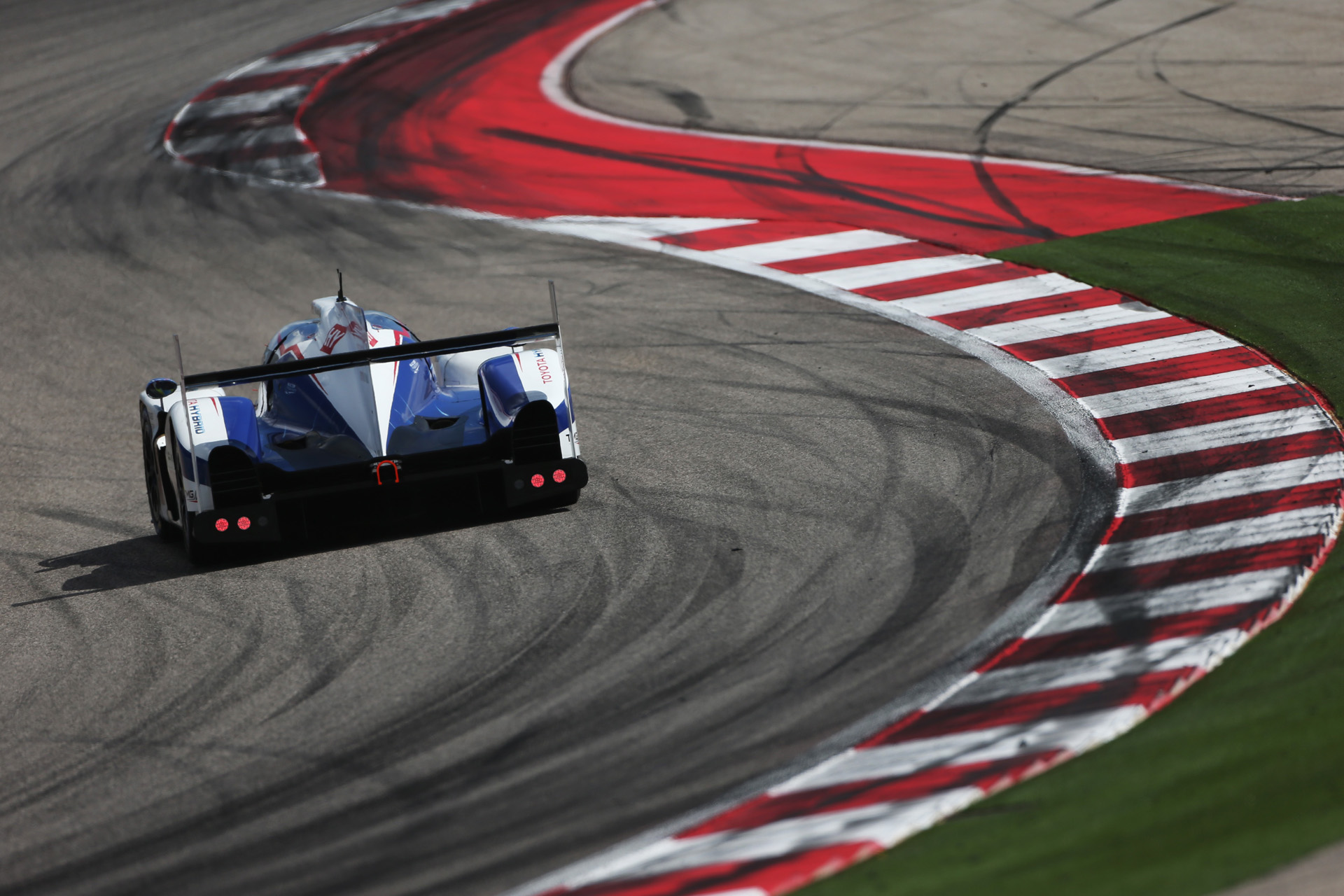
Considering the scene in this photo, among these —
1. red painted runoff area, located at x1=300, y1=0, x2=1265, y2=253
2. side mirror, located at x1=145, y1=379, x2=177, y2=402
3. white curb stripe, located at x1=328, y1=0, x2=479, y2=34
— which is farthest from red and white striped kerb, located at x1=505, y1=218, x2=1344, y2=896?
white curb stripe, located at x1=328, y1=0, x2=479, y2=34

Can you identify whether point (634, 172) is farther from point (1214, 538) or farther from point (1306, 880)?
Result: point (1306, 880)

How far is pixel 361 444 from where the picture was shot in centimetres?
880

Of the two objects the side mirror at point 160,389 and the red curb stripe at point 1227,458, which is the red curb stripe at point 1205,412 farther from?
the side mirror at point 160,389

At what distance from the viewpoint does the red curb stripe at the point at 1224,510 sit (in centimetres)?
815

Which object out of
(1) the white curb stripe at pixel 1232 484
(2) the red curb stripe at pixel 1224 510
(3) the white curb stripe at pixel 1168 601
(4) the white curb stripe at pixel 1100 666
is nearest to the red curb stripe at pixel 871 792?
(4) the white curb stripe at pixel 1100 666

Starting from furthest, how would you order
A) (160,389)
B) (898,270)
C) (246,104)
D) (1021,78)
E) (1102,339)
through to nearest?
(246,104) < (1021,78) < (898,270) < (1102,339) < (160,389)

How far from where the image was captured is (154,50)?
24750 millimetres

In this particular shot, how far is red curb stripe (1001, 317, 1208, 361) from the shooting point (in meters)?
11.5

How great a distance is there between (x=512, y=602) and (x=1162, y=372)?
214 inches

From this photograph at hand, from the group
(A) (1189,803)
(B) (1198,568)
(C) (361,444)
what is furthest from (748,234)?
(A) (1189,803)

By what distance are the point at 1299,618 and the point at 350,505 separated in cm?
518

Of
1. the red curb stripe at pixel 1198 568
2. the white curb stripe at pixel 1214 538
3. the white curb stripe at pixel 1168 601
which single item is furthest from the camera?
the white curb stripe at pixel 1214 538

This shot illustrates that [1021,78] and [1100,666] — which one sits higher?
[1021,78]

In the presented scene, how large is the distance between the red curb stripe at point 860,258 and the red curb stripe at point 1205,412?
454 centimetres
